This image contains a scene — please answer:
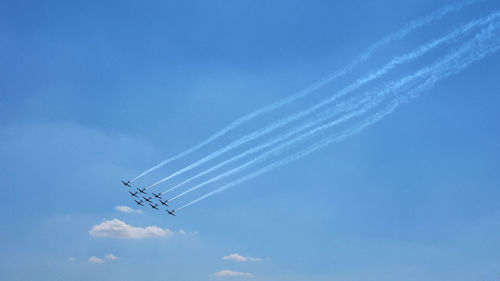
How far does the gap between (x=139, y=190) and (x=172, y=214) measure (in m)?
7.02

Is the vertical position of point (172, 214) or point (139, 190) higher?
point (139, 190)

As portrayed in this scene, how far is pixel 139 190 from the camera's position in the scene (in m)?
40.6

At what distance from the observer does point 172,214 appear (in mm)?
38406
